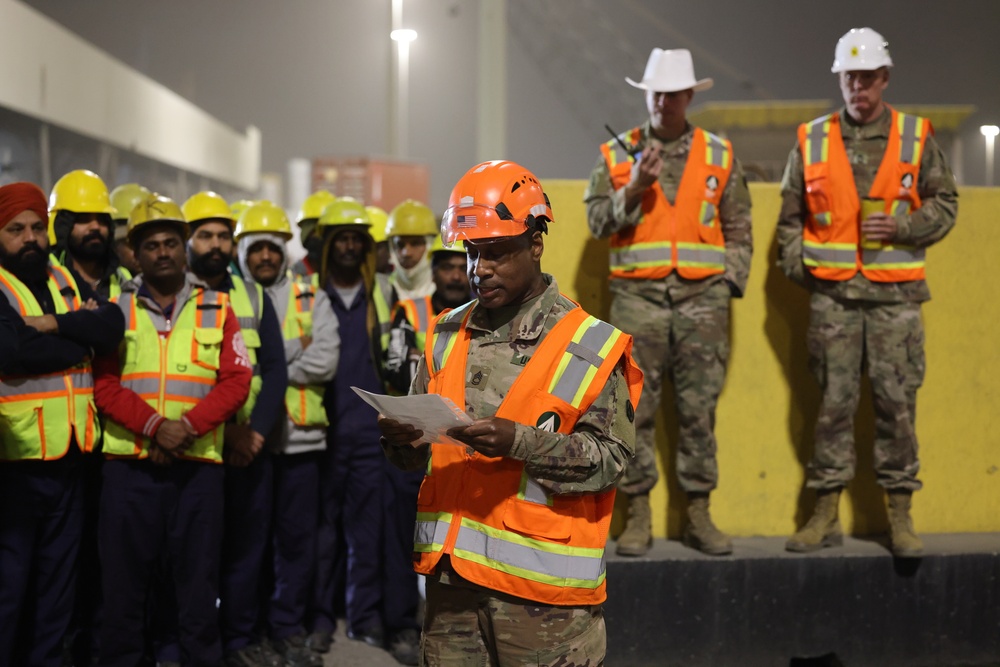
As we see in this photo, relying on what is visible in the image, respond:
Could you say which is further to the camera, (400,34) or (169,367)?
(400,34)

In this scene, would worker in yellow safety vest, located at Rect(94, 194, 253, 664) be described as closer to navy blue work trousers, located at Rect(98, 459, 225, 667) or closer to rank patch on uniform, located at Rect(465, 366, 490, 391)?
navy blue work trousers, located at Rect(98, 459, 225, 667)

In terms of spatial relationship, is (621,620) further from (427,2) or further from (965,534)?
(427,2)

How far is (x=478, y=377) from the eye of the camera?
2.54 m

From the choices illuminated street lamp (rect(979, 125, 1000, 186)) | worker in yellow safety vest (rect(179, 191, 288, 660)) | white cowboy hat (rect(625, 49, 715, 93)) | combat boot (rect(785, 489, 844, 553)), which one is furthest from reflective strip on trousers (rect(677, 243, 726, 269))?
illuminated street lamp (rect(979, 125, 1000, 186))

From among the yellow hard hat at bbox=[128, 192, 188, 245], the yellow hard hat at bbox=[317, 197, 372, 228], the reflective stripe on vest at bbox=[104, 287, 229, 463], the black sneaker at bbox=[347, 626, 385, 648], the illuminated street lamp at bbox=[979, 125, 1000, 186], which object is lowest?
the black sneaker at bbox=[347, 626, 385, 648]

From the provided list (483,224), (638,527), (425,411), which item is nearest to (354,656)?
(638,527)

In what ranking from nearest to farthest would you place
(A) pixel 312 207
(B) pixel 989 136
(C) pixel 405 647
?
1. (C) pixel 405 647
2. (A) pixel 312 207
3. (B) pixel 989 136

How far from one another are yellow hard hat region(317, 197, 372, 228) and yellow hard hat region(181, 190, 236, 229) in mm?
617

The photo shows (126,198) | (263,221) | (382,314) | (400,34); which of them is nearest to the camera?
(382,314)

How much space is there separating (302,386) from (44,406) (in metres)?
1.31

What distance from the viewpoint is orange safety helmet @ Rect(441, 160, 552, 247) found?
2447 millimetres

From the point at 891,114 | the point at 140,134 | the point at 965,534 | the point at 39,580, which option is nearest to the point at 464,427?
the point at 39,580

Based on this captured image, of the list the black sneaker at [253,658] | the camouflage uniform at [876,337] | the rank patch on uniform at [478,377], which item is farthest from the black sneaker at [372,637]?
the rank patch on uniform at [478,377]

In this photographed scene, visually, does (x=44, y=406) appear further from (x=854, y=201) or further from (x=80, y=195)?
(x=854, y=201)
